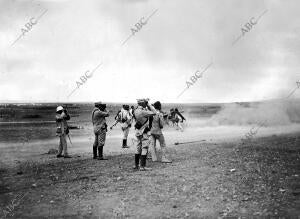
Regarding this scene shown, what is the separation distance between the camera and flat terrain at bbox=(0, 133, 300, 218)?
8688mm

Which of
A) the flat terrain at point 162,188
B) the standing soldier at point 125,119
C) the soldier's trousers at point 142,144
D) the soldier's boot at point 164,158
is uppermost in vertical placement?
the standing soldier at point 125,119

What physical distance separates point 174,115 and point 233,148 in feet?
57.1

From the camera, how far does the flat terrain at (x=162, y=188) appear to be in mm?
8688

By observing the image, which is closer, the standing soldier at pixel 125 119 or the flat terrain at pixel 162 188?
the flat terrain at pixel 162 188

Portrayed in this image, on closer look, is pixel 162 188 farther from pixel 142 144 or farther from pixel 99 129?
pixel 99 129

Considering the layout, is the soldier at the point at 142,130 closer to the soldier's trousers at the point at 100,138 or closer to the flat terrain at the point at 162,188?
the flat terrain at the point at 162,188

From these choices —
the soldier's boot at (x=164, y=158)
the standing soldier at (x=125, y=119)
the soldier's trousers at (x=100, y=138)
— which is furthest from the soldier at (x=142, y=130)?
the standing soldier at (x=125, y=119)

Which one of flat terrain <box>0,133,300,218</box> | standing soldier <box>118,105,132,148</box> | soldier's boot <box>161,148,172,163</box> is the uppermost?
standing soldier <box>118,105,132,148</box>

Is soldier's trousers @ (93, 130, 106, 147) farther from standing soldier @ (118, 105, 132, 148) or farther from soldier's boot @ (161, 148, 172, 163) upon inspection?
standing soldier @ (118, 105, 132, 148)

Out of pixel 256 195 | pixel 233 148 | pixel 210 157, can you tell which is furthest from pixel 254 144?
pixel 256 195

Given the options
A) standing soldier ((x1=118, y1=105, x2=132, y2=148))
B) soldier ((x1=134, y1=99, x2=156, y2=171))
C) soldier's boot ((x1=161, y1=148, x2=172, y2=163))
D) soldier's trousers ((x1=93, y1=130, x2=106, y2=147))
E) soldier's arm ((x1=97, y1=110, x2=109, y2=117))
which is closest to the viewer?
soldier ((x1=134, y1=99, x2=156, y2=171))

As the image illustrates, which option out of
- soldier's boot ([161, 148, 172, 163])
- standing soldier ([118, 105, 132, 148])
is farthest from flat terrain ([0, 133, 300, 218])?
standing soldier ([118, 105, 132, 148])

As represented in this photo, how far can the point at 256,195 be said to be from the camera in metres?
9.42

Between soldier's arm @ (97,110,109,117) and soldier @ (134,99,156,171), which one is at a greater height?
soldier's arm @ (97,110,109,117)
